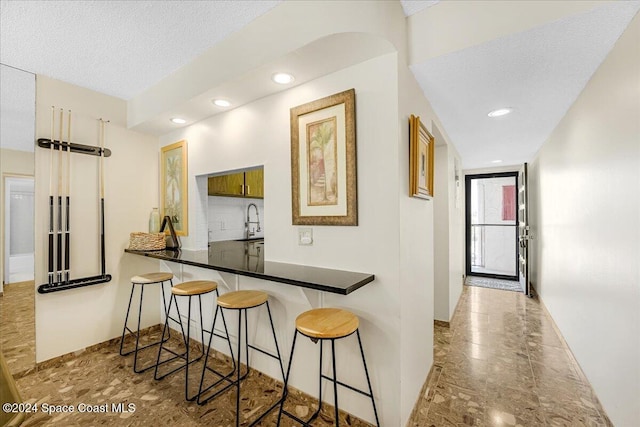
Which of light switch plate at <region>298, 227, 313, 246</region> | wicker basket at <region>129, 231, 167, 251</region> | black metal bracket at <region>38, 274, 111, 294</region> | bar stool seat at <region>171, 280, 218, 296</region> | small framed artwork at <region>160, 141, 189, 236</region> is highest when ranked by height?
small framed artwork at <region>160, 141, 189, 236</region>

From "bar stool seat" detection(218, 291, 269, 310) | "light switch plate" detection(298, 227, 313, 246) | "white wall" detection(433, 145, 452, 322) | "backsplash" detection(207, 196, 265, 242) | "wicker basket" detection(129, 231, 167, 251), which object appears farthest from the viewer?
"backsplash" detection(207, 196, 265, 242)

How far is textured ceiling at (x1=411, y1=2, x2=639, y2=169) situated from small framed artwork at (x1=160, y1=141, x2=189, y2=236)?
2.46 metres

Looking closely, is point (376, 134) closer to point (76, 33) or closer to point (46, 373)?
point (76, 33)

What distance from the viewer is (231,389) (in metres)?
2.05

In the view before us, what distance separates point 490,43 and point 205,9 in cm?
174

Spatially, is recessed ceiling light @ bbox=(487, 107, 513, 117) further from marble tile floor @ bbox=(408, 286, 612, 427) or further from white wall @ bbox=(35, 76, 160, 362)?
white wall @ bbox=(35, 76, 160, 362)

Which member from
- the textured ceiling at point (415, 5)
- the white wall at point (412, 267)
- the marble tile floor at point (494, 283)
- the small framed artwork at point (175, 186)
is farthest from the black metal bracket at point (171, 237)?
the marble tile floor at point (494, 283)

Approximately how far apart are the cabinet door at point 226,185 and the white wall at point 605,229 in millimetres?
3484

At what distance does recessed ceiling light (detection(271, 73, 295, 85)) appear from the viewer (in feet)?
6.08

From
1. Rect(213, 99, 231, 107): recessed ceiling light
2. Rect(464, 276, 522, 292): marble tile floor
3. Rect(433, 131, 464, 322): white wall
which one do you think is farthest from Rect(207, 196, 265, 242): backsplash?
Rect(464, 276, 522, 292): marble tile floor

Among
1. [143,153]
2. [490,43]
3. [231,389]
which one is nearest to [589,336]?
[490,43]

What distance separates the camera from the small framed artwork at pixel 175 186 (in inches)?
114

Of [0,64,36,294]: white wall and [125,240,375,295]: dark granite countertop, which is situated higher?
[0,64,36,294]: white wall

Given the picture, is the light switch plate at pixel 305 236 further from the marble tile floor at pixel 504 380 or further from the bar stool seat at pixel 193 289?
the marble tile floor at pixel 504 380
